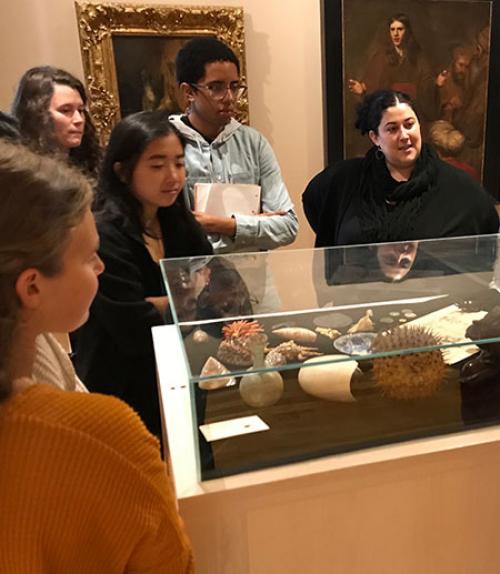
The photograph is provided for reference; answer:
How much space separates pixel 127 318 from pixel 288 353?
55 centimetres

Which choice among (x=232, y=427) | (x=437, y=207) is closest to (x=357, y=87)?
(x=437, y=207)

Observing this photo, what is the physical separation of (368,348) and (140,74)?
204cm

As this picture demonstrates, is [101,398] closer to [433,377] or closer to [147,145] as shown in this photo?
[433,377]

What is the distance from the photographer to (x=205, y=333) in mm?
1013

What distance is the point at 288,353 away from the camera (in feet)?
3.04

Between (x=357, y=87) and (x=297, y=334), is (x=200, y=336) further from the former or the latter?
(x=357, y=87)

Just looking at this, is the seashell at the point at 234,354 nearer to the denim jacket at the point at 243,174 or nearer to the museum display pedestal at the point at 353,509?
the museum display pedestal at the point at 353,509

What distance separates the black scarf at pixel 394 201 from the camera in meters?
1.73

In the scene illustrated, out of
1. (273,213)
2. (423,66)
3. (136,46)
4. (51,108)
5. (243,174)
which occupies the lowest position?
(273,213)

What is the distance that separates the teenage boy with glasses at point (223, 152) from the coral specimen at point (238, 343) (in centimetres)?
78

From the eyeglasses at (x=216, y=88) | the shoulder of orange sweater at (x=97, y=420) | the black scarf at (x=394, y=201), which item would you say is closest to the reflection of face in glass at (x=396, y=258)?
the black scarf at (x=394, y=201)

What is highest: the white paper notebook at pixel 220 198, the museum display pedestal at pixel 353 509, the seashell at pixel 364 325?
the white paper notebook at pixel 220 198

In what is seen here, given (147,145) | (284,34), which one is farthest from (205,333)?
(284,34)

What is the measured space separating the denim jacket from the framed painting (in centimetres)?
104
